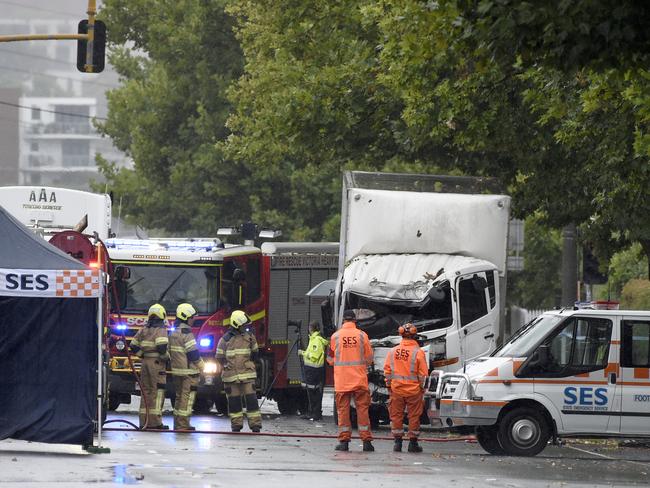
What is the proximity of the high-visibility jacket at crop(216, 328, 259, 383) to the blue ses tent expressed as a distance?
389 cm

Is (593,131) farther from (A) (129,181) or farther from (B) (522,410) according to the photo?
(A) (129,181)

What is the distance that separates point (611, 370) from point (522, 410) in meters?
1.16

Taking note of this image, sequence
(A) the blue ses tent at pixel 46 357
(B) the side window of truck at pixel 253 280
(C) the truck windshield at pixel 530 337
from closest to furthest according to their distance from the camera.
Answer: (A) the blue ses tent at pixel 46 357 → (C) the truck windshield at pixel 530 337 → (B) the side window of truck at pixel 253 280

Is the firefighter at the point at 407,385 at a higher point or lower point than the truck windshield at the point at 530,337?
lower

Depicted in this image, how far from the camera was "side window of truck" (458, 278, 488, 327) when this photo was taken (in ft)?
68.8

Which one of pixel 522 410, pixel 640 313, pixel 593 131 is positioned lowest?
pixel 522 410

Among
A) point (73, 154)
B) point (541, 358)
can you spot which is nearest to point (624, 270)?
point (541, 358)

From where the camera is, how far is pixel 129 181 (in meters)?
47.2

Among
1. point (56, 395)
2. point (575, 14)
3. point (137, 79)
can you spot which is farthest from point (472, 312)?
point (137, 79)

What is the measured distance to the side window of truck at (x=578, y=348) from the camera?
695 inches

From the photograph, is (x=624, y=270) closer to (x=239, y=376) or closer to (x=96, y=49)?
(x=96, y=49)

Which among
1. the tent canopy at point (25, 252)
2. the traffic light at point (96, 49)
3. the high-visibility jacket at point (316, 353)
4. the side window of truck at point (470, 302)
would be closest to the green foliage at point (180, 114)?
the traffic light at point (96, 49)

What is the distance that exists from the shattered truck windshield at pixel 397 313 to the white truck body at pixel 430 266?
1cm

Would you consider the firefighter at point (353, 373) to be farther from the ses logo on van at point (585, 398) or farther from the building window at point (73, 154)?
the building window at point (73, 154)
